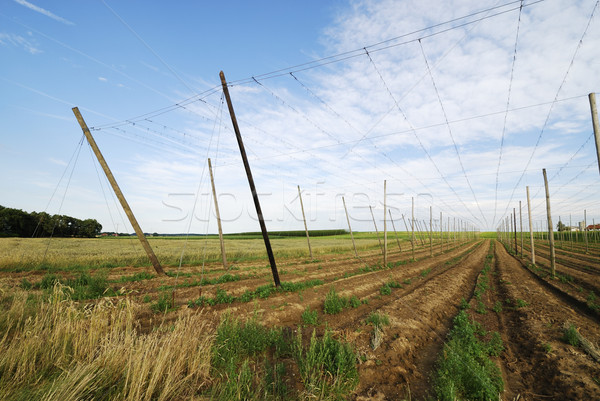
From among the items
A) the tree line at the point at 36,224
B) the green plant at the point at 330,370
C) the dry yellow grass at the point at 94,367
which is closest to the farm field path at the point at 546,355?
the green plant at the point at 330,370

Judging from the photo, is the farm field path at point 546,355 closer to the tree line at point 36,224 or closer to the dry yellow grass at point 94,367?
the dry yellow grass at point 94,367

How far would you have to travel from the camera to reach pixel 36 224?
63.2m

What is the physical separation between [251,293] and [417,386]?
25.6 feet

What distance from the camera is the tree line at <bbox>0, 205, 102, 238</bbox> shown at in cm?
5959

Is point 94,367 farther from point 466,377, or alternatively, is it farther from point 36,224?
point 36,224

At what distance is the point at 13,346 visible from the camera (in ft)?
12.8

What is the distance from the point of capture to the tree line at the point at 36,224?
59.6 meters

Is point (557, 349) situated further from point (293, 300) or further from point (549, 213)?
point (549, 213)

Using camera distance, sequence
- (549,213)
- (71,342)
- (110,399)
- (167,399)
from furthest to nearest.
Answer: (549,213)
(71,342)
(167,399)
(110,399)

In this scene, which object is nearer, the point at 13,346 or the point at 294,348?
the point at 13,346

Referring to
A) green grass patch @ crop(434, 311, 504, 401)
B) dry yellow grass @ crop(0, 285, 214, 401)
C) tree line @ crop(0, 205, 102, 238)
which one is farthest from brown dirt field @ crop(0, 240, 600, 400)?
tree line @ crop(0, 205, 102, 238)

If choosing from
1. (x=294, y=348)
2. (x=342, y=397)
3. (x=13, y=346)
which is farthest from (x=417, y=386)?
(x=13, y=346)

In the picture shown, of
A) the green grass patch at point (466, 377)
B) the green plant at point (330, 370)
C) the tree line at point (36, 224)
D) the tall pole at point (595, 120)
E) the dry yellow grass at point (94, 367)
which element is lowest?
the green grass patch at point (466, 377)

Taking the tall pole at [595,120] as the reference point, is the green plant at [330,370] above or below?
below
